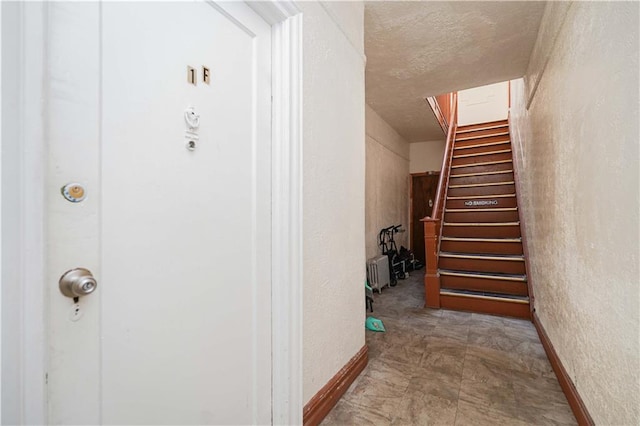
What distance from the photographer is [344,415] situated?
155cm

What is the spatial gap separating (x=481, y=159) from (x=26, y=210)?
566 cm

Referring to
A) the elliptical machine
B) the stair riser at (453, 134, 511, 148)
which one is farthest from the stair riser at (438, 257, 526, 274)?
the stair riser at (453, 134, 511, 148)

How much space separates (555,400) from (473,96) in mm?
6338

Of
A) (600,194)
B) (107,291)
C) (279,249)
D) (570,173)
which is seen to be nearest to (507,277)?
(570,173)

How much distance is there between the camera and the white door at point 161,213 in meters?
0.69

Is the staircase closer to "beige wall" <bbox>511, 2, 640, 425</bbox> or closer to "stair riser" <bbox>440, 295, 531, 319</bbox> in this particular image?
"stair riser" <bbox>440, 295, 531, 319</bbox>

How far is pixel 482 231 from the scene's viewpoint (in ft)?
12.7

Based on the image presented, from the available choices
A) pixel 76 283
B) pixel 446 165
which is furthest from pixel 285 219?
pixel 446 165

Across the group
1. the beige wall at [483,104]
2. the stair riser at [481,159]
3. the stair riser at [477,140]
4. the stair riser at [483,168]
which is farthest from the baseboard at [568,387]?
the beige wall at [483,104]

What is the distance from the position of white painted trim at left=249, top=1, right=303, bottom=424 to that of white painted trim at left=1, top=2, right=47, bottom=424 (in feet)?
2.54

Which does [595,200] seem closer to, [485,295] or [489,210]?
[485,295]

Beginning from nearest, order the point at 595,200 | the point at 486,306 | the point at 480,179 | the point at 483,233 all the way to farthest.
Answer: the point at 595,200, the point at 486,306, the point at 483,233, the point at 480,179

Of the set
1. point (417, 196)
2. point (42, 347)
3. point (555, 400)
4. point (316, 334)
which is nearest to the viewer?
point (42, 347)

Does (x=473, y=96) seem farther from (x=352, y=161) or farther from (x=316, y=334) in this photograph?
(x=316, y=334)
